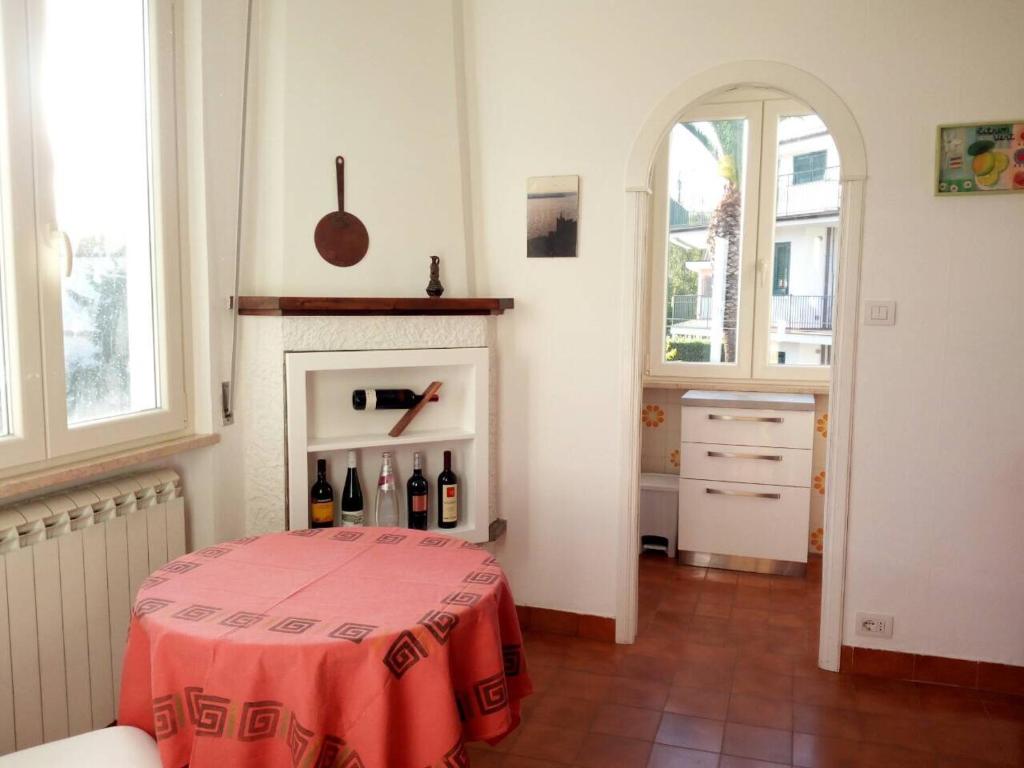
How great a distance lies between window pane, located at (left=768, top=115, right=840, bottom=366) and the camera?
415 cm

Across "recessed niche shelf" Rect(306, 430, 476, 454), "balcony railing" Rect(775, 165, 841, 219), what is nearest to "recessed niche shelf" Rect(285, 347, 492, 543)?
"recessed niche shelf" Rect(306, 430, 476, 454)

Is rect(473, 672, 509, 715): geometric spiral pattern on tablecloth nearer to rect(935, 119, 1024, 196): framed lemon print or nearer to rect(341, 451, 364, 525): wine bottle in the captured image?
rect(341, 451, 364, 525): wine bottle

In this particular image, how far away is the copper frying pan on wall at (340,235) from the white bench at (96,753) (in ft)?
5.32

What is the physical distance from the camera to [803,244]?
423 cm

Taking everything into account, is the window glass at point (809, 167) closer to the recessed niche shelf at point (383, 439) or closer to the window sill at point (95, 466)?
the recessed niche shelf at point (383, 439)

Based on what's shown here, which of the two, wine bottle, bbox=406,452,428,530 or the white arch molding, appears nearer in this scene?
the white arch molding

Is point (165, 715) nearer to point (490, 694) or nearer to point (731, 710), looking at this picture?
point (490, 694)

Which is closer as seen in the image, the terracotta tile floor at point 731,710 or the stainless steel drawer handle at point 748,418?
the terracotta tile floor at point 731,710

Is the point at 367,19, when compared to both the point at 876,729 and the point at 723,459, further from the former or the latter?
the point at 876,729

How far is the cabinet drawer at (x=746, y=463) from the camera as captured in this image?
395 centimetres

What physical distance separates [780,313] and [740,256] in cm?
36

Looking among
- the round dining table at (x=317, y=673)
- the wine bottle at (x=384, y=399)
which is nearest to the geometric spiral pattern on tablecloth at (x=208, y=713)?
the round dining table at (x=317, y=673)

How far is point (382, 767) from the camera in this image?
1.50 m

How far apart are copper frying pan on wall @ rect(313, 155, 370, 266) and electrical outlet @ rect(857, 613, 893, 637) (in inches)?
85.4
